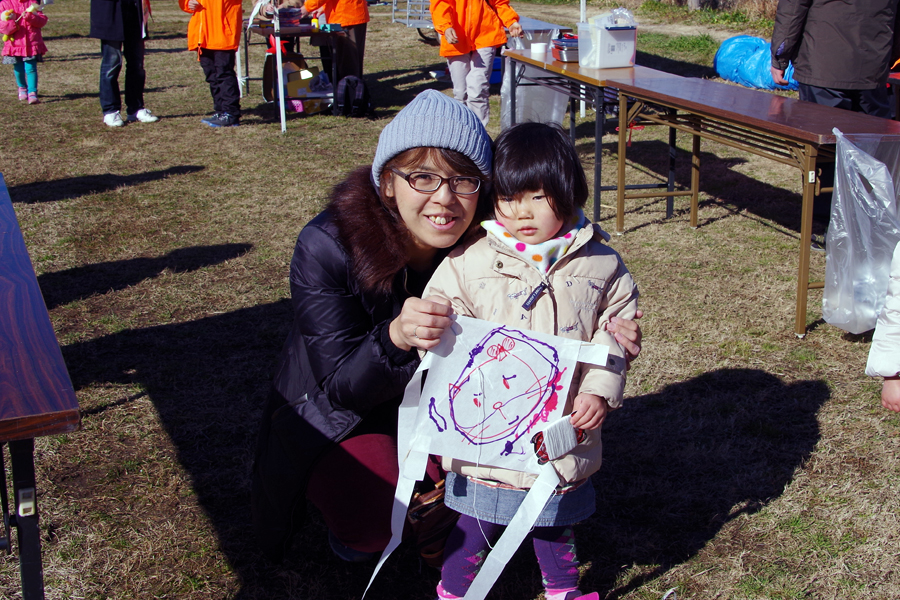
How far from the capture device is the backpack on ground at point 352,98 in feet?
28.6

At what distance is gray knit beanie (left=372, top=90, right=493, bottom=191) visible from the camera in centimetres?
175

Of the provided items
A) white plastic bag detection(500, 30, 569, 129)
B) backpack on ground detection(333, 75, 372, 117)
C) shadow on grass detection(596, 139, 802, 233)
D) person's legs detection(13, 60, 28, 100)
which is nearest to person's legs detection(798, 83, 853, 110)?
shadow on grass detection(596, 139, 802, 233)

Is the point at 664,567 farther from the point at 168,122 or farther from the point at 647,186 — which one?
the point at 168,122

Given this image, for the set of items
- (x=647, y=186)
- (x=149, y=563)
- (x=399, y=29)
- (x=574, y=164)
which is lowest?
(x=149, y=563)

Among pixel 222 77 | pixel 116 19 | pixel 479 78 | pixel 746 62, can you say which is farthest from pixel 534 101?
pixel 116 19

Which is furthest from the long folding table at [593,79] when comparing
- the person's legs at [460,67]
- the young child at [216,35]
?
the young child at [216,35]

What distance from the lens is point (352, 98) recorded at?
877 cm

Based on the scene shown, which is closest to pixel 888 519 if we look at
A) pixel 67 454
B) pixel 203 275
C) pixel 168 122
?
pixel 67 454

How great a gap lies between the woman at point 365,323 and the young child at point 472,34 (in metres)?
5.26

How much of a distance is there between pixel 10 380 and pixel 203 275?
11.3 feet

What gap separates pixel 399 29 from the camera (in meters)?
16.5

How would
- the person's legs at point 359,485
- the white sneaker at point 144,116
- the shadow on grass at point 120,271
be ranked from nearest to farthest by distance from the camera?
1. the person's legs at point 359,485
2. the shadow on grass at point 120,271
3. the white sneaker at point 144,116

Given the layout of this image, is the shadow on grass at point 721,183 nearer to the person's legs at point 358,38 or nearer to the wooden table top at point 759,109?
the wooden table top at point 759,109

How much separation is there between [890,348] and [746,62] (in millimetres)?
9174
